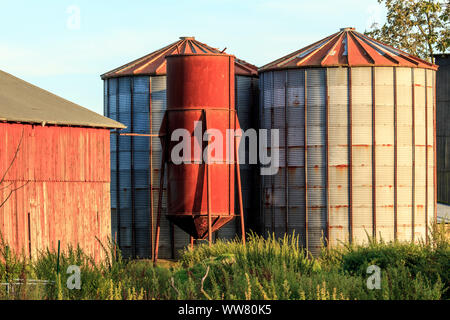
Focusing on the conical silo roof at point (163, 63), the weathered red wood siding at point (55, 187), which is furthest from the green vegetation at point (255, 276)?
the conical silo roof at point (163, 63)

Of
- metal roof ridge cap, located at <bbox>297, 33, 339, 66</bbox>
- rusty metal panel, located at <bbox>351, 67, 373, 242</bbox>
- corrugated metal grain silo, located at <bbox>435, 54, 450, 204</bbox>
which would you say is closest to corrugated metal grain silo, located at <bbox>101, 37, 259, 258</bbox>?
metal roof ridge cap, located at <bbox>297, 33, 339, 66</bbox>

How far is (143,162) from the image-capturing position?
114 feet

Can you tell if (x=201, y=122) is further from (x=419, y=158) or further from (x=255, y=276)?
(x=255, y=276)

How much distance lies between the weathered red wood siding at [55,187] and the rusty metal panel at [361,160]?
33.4 feet

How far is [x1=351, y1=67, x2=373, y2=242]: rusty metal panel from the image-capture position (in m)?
32.2

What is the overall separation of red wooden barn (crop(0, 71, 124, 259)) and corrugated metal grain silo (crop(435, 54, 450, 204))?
2674 cm

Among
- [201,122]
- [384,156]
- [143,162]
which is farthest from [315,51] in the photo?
[143,162]

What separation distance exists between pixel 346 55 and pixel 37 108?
1332 centimetres

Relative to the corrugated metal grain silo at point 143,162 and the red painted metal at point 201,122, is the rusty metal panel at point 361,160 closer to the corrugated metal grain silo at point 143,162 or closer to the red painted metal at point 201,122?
the corrugated metal grain silo at point 143,162

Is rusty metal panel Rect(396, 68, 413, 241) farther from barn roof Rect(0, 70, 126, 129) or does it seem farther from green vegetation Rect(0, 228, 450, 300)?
barn roof Rect(0, 70, 126, 129)

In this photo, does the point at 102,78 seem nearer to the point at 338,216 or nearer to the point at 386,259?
the point at 338,216
